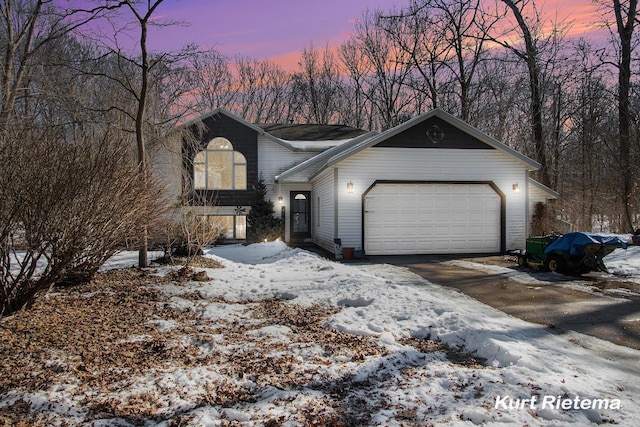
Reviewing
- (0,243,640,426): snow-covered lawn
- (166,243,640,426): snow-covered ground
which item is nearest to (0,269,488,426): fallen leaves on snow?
(0,243,640,426): snow-covered lawn

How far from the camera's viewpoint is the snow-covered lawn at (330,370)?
3031 millimetres

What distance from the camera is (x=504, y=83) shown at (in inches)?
914

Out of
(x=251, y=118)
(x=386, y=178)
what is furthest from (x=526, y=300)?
(x=251, y=118)

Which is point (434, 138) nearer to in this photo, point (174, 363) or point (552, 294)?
point (552, 294)

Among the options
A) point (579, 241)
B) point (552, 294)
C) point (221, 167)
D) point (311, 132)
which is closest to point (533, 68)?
point (311, 132)

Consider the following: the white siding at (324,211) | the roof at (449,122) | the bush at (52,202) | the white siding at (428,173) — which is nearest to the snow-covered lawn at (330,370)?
the bush at (52,202)

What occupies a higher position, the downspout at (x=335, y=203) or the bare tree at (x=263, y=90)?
the bare tree at (x=263, y=90)

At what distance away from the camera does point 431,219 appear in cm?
1337

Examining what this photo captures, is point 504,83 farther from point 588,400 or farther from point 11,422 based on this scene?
point 11,422

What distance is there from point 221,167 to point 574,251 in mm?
13887

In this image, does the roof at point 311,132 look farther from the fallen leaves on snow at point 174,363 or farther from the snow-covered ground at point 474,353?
the fallen leaves on snow at point 174,363

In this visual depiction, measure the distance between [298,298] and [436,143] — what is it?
28.3ft

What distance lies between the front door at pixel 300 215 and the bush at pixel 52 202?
1223 centimetres

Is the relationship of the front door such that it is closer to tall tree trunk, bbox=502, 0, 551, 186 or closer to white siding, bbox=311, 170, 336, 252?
white siding, bbox=311, 170, 336, 252
